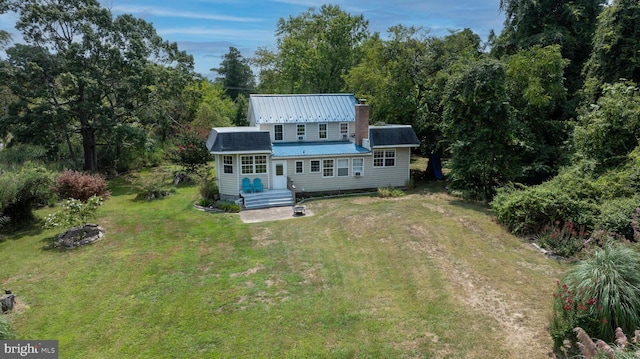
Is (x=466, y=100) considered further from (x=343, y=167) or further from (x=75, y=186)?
(x=75, y=186)

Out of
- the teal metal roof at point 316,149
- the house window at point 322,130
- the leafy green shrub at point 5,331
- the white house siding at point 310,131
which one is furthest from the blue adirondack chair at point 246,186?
the leafy green shrub at point 5,331

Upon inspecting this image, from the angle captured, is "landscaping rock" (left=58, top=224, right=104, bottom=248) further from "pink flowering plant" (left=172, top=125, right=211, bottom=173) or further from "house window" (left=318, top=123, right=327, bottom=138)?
"house window" (left=318, top=123, right=327, bottom=138)

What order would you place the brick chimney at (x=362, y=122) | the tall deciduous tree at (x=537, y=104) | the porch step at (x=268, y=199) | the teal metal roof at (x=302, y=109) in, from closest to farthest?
the tall deciduous tree at (x=537, y=104) < the porch step at (x=268, y=199) < the brick chimney at (x=362, y=122) < the teal metal roof at (x=302, y=109)

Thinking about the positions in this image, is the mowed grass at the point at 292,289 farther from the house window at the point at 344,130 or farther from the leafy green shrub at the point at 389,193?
the house window at the point at 344,130

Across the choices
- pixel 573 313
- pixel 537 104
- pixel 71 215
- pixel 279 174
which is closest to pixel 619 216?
pixel 573 313

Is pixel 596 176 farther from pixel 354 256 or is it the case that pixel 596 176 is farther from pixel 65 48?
pixel 65 48

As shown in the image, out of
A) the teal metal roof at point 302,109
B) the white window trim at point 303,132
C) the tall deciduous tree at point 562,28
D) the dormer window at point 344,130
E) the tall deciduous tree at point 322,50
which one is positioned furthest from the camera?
the tall deciduous tree at point 322,50
